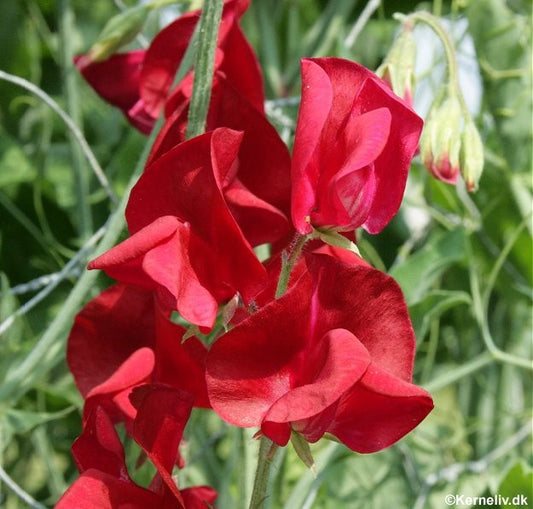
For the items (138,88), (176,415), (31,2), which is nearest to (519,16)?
(138,88)

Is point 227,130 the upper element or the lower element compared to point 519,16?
upper

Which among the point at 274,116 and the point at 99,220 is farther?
the point at 99,220

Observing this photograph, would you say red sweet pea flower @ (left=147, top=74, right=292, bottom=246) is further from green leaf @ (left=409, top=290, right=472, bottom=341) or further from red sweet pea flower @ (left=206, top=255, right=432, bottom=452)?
green leaf @ (left=409, top=290, right=472, bottom=341)

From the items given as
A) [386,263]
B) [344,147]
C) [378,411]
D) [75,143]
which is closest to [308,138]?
[344,147]

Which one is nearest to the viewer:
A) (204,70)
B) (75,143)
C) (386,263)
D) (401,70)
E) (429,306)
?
(204,70)

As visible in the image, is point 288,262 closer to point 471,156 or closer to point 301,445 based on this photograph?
point 301,445

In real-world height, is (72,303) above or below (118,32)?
below

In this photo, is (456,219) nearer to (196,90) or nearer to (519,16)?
(519,16)
